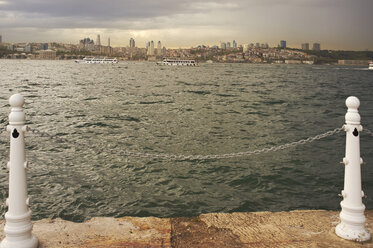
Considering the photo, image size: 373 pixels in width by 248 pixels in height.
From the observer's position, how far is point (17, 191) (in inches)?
134

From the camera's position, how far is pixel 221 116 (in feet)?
67.4

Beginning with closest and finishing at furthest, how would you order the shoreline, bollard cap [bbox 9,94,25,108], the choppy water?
1. bollard cap [bbox 9,94,25,108]
2. the shoreline
3. the choppy water

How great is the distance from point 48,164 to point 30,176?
1.05 metres

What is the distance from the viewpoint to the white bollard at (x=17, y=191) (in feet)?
11.0

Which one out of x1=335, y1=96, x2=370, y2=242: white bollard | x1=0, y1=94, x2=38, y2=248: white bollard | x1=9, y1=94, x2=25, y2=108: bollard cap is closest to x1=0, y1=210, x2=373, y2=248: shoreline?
x1=335, y1=96, x2=370, y2=242: white bollard

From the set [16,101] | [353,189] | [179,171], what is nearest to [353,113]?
[353,189]

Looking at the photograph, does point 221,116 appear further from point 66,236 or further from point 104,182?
point 66,236

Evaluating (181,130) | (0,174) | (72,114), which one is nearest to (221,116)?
(181,130)

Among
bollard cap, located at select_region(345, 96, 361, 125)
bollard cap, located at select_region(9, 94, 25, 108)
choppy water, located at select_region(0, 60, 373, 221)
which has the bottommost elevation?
choppy water, located at select_region(0, 60, 373, 221)

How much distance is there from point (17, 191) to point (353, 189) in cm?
357

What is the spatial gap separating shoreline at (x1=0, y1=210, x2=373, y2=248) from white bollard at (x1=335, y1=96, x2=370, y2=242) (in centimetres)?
12

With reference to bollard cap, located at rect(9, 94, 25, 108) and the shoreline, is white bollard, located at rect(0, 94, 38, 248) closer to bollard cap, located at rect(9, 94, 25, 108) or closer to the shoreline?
bollard cap, located at rect(9, 94, 25, 108)

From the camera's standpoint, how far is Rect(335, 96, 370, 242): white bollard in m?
3.71

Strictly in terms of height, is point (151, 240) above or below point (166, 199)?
above
